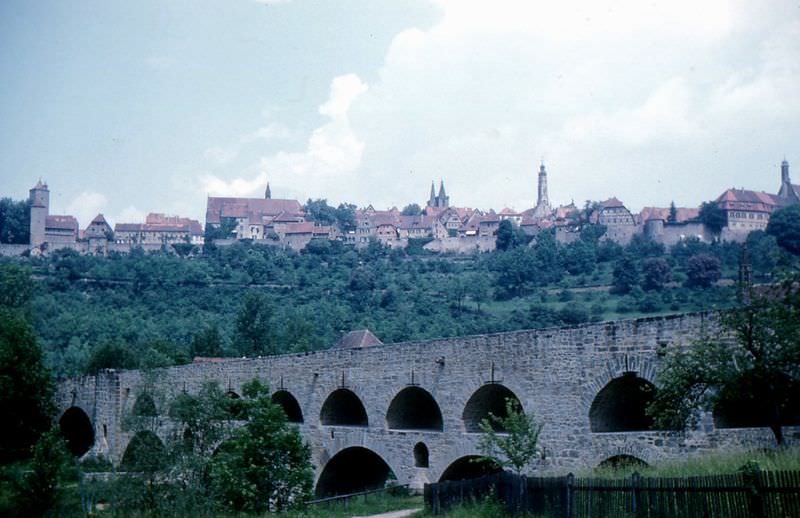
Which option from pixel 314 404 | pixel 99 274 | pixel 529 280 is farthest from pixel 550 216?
pixel 314 404

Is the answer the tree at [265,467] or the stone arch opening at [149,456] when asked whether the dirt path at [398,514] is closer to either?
the tree at [265,467]

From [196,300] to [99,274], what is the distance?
58.5 ft

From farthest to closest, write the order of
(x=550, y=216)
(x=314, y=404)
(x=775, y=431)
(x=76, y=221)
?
(x=550, y=216) → (x=76, y=221) → (x=314, y=404) → (x=775, y=431)

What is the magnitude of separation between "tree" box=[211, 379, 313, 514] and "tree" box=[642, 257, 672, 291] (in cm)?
7301

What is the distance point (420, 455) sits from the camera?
22.8 meters

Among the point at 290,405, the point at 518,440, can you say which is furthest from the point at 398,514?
the point at 290,405

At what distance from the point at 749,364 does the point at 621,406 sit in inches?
237

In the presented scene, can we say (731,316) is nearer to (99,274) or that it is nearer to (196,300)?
(196,300)

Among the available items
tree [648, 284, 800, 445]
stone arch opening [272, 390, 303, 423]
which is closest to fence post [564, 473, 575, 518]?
tree [648, 284, 800, 445]

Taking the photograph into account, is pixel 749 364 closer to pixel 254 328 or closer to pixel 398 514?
pixel 398 514

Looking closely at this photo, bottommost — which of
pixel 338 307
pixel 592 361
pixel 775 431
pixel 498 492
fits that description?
pixel 498 492

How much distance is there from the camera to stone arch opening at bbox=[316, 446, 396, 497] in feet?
88.9

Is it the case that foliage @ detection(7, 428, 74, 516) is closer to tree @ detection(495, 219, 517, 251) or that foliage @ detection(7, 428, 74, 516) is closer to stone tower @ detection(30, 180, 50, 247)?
tree @ detection(495, 219, 517, 251)

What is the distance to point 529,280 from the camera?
328 ft
